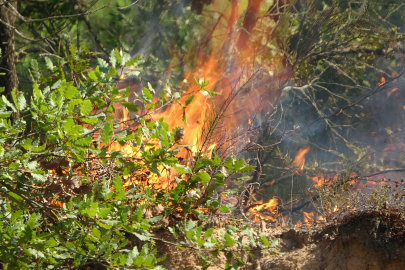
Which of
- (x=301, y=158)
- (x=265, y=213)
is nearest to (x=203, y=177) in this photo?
(x=265, y=213)

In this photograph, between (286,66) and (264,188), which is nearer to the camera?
(286,66)

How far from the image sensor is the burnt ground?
2869mm

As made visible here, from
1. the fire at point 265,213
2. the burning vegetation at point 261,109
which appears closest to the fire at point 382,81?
the burning vegetation at point 261,109

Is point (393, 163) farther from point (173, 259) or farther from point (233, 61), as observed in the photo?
point (173, 259)

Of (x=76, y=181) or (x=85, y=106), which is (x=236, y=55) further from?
(x=85, y=106)

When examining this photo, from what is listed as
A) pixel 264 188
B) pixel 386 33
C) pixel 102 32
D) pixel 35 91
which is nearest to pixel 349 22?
pixel 386 33

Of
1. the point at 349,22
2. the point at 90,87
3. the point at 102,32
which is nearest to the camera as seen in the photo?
the point at 90,87

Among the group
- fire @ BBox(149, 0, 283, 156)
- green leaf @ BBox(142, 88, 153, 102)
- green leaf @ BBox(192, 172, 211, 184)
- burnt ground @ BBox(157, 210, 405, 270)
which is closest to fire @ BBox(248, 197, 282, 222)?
fire @ BBox(149, 0, 283, 156)

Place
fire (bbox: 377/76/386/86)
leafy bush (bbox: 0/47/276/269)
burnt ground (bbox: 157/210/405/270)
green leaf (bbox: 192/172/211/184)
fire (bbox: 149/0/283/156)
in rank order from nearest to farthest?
leafy bush (bbox: 0/47/276/269), green leaf (bbox: 192/172/211/184), burnt ground (bbox: 157/210/405/270), fire (bbox: 149/0/283/156), fire (bbox: 377/76/386/86)

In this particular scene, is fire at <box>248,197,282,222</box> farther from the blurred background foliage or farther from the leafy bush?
the leafy bush

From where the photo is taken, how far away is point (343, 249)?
3.03 meters

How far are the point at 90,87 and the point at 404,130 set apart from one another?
8.11m

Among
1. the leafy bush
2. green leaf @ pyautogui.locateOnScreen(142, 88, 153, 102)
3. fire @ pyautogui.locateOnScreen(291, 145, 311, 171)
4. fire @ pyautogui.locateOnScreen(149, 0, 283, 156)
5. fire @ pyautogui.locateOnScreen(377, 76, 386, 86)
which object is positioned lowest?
the leafy bush

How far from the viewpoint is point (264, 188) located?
27.8 feet
